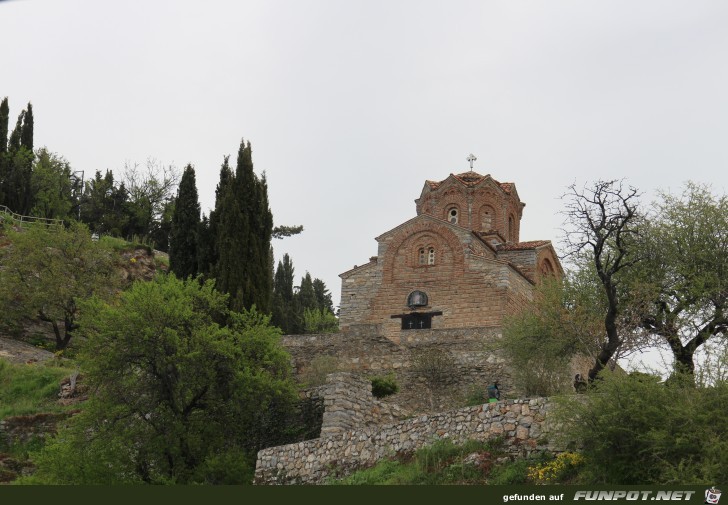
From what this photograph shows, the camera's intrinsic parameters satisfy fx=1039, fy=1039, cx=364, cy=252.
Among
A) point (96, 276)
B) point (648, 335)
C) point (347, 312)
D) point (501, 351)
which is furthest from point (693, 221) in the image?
point (96, 276)

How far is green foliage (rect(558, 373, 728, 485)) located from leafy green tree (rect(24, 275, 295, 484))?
8.94 meters

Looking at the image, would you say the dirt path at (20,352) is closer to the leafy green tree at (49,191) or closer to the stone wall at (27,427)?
the stone wall at (27,427)

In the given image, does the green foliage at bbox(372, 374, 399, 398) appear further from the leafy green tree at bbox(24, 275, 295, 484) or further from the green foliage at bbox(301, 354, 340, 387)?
the leafy green tree at bbox(24, 275, 295, 484)

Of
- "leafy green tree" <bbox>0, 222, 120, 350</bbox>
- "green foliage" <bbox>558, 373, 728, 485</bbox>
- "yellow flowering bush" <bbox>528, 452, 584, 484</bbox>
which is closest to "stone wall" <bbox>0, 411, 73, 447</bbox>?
"leafy green tree" <bbox>0, 222, 120, 350</bbox>

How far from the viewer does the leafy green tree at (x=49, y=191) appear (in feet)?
180

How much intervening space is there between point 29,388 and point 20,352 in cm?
564

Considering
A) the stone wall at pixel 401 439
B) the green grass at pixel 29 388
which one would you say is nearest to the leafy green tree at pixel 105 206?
the green grass at pixel 29 388

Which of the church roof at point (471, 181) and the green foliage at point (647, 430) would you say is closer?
the green foliage at point (647, 430)

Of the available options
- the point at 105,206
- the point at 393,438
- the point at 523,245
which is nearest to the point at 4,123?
the point at 105,206

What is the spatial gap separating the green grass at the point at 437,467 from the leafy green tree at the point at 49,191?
3821cm

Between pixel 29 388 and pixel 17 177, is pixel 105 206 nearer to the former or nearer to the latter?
pixel 17 177

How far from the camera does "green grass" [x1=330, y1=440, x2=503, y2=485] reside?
61.0 ft

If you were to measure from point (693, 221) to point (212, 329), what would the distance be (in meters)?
12.6

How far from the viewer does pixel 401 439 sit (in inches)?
810
